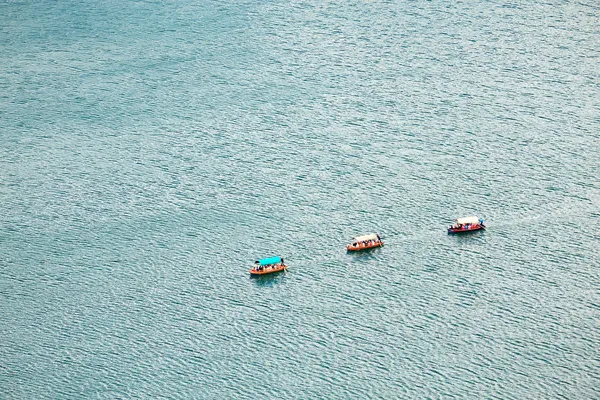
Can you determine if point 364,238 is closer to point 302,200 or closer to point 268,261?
point 268,261

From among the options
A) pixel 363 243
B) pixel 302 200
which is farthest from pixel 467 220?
pixel 302 200

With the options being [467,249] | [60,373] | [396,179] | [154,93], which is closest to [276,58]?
[154,93]

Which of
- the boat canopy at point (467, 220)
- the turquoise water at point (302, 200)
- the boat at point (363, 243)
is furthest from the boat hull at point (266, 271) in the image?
the boat canopy at point (467, 220)

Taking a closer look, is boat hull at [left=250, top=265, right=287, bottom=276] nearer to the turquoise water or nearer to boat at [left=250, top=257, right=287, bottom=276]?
boat at [left=250, top=257, right=287, bottom=276]

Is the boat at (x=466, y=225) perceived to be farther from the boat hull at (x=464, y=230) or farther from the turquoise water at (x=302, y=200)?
the turquoise water at (x=302, y=200)

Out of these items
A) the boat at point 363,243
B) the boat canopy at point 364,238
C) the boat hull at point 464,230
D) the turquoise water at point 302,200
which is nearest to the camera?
the turquoise water at point 302,200

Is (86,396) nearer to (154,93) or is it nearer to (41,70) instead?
(154,93)

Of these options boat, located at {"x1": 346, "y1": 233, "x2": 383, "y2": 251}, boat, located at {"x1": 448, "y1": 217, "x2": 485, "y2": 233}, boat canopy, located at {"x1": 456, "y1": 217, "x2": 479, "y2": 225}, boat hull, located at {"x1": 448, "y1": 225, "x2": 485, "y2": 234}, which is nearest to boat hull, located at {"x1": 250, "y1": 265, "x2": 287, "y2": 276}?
boat, located at {"x1": 346, "y1": 233, "x2": 383, "y2": 251}
